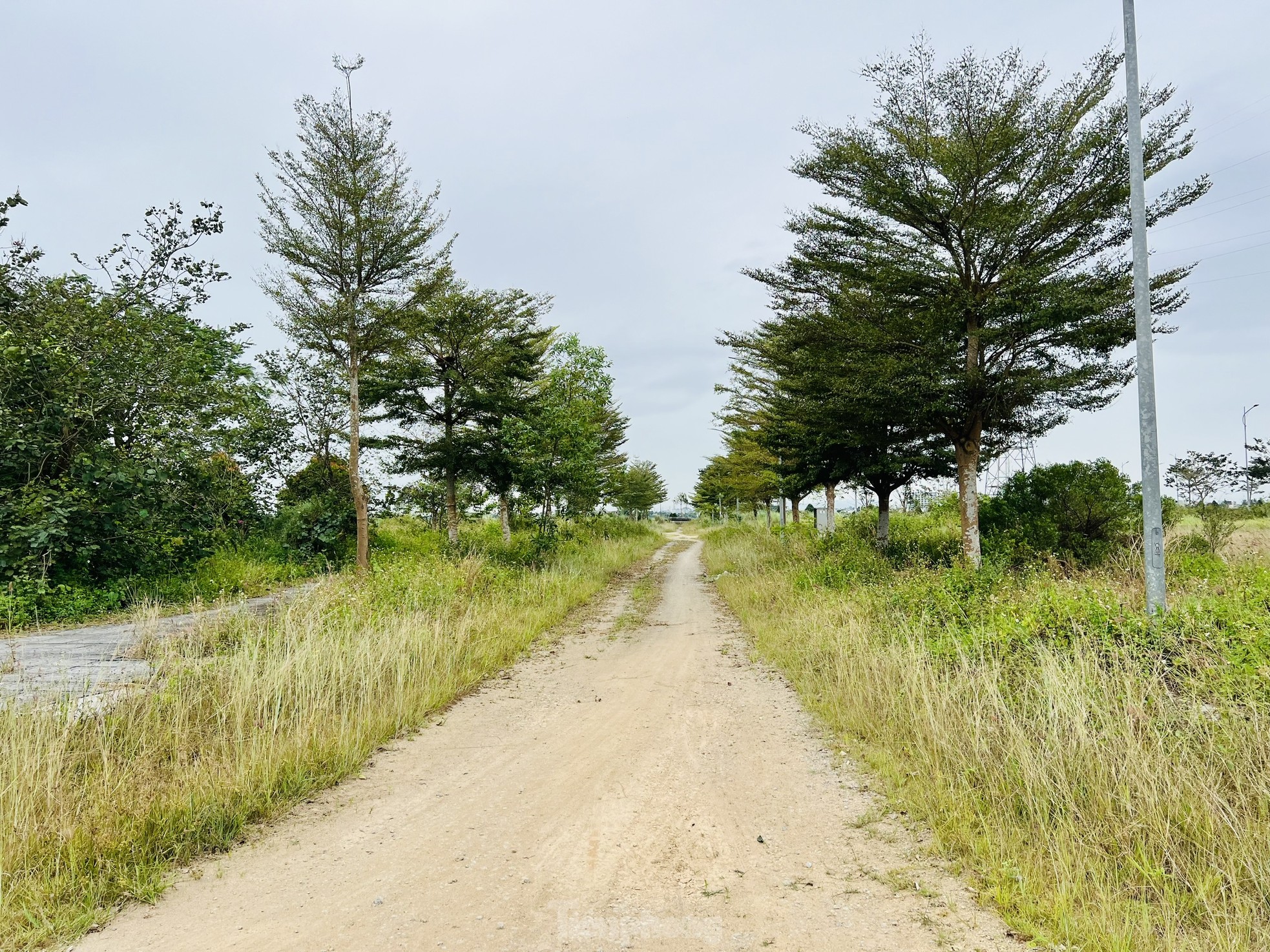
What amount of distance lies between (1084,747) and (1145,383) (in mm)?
4412

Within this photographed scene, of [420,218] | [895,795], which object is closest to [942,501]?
[420,218]

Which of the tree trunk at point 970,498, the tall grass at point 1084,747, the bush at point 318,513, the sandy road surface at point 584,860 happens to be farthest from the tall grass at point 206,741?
the bush at point 318,513

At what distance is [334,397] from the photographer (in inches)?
733

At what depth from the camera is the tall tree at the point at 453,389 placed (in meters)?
16.2

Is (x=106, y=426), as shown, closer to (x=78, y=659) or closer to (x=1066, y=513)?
(x=78, y=659)

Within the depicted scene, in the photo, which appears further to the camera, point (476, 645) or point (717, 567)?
point (717, 567)

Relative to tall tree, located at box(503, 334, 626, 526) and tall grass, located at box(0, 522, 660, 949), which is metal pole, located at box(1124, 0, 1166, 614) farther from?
tall tree, located at box(503, 334, 626, 526)

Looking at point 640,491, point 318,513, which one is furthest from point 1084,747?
point 640,491

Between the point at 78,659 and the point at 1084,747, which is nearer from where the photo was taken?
the point at 1084,747

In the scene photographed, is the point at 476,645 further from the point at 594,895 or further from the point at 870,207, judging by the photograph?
the point at 870,207

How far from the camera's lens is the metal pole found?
20.9 ft

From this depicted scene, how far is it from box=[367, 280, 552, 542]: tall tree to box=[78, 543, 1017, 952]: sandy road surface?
1122 centimetres

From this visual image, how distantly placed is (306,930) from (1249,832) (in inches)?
186

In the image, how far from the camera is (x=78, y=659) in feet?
22.1
